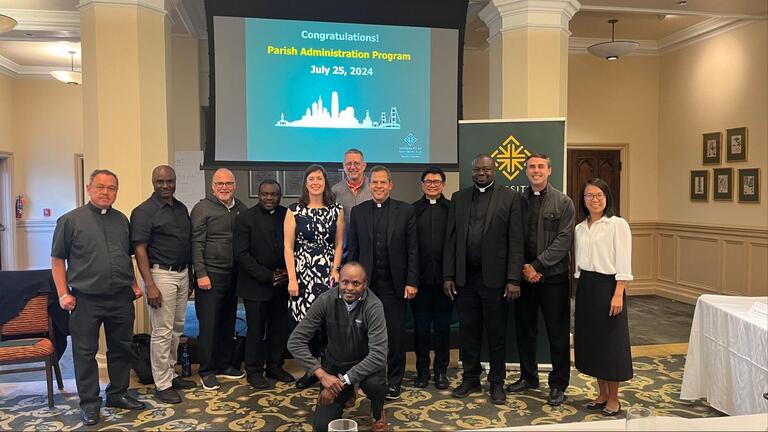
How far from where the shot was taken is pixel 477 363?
370cm

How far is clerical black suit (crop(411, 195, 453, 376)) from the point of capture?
3715 mm

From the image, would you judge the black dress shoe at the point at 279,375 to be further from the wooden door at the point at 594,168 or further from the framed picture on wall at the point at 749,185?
the framed picture on wall at the point at 749,185

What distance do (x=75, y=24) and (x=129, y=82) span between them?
4.86ft

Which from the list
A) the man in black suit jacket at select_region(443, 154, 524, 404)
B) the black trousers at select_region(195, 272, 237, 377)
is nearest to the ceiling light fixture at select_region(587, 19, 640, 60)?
the man in black suit jacket at select_region(443, 154, 524, 404)

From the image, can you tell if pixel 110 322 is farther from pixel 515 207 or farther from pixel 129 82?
pixel 515 207

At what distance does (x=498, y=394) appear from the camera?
11.7 feet

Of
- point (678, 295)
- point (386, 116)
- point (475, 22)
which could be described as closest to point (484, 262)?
point (386, 116)

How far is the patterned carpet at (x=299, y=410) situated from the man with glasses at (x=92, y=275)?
333 mm

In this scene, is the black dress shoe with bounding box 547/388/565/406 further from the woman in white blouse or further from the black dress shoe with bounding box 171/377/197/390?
the black dress shoe with bounding box 171/377/197/390

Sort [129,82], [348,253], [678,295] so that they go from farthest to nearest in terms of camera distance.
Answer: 1. [678,295]
2. [129,82]
3. [348,253]

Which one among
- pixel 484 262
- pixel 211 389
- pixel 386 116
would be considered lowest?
pixel 211 389

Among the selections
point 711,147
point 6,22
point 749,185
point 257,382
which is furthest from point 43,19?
point 749,185

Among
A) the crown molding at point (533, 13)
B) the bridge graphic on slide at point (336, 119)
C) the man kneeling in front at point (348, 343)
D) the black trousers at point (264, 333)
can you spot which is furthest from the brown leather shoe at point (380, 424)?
the crown molding at point (533, 13)

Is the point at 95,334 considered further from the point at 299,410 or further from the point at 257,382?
the point at 299,410
